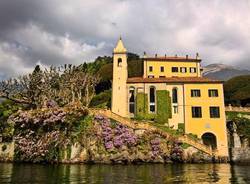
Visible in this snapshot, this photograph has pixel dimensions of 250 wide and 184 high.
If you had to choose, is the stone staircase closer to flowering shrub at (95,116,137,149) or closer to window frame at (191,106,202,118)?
flowering shrub at (95,116,137,149)

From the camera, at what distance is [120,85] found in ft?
190

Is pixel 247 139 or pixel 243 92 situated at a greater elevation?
pixel 243 92

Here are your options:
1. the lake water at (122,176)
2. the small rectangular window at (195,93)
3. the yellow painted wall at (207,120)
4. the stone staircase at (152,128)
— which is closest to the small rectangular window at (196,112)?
the yellow painted wall at (207,120)

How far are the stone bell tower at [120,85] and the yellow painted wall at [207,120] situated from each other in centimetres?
1183

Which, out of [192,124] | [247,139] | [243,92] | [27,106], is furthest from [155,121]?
[243,92]

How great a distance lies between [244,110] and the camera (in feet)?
202

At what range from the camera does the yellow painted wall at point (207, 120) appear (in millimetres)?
54031

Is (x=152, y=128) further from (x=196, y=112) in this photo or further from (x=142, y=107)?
(x=196, y=112)

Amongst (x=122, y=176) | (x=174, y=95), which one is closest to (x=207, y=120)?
(x=174, y=95)

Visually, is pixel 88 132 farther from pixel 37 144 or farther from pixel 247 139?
pixel 247 139

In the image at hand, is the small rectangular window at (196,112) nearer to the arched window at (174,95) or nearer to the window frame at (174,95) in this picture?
the window frame at (174,95)

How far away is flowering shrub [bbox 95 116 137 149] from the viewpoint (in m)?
45.9

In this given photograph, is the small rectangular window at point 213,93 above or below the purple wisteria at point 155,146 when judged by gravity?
above

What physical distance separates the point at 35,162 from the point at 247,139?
37.1 m
